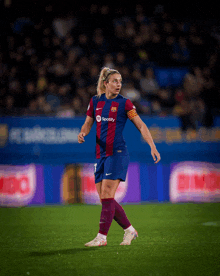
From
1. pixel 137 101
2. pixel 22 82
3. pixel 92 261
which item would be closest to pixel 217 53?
pixel 137 101

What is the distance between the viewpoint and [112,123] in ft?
15.6

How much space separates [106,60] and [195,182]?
4608mm

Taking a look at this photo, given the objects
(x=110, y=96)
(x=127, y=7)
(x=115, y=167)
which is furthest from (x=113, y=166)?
(x=127, y=7)

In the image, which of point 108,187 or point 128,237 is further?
point 128,237

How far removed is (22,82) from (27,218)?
4826mm

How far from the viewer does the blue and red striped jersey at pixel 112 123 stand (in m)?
4.73

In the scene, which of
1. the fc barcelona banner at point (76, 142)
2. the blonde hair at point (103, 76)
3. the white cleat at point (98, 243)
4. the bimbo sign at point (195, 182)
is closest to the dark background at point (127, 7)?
the fc barcelona banner at point (76, 142)

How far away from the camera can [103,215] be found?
4.64 metres

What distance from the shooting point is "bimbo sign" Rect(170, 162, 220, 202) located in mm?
9273

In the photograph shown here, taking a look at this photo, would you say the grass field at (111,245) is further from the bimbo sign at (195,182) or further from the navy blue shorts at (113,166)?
the bimbo sign at (195,182)

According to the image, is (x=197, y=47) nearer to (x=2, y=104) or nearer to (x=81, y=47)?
(x=81, y=47)

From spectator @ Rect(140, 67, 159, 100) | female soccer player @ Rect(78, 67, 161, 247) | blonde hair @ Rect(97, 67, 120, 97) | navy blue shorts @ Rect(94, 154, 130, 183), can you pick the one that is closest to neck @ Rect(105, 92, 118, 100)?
female soccer player @ Rect(78, 67, 161, 247)

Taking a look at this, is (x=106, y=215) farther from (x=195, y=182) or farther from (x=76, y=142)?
(x=195, y=182)

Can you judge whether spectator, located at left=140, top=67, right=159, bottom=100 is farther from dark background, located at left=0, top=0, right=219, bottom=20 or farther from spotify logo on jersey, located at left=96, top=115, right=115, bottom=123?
spotify logo on jersey, located at left=96, top=115, right=115, bottom=123
